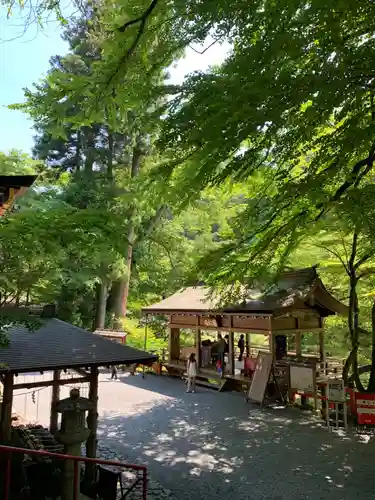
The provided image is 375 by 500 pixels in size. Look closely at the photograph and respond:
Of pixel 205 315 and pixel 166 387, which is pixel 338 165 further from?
pixel 166 387

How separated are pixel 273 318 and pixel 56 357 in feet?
24.3

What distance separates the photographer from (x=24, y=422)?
29.5ft

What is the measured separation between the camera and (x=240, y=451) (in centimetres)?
786

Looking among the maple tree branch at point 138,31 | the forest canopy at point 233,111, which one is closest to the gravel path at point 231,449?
the forest canopy at point 233,111

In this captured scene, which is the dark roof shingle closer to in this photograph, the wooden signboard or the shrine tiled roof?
the shrine tiled roof

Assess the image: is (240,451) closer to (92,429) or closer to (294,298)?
(92,429)

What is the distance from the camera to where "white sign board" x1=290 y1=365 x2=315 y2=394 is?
1052 cm

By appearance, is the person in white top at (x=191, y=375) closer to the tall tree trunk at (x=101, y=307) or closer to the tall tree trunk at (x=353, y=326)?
the tall tree trunk at (x=353, y=326)

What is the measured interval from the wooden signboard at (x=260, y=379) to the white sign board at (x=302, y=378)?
69 cm

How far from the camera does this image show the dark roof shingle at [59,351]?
18.2 ft

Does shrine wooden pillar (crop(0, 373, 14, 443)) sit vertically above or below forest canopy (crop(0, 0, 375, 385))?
below

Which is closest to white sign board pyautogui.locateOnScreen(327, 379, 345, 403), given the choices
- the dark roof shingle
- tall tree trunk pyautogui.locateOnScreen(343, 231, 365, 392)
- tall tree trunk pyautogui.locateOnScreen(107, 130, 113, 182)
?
tall tree trunk pyautogui.locateOnScreen(343, 231, 365, 392)

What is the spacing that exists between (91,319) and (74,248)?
63.8 ft

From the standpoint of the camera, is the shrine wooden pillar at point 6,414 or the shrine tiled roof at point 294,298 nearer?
the shrine wooden pillar at point 6,414
